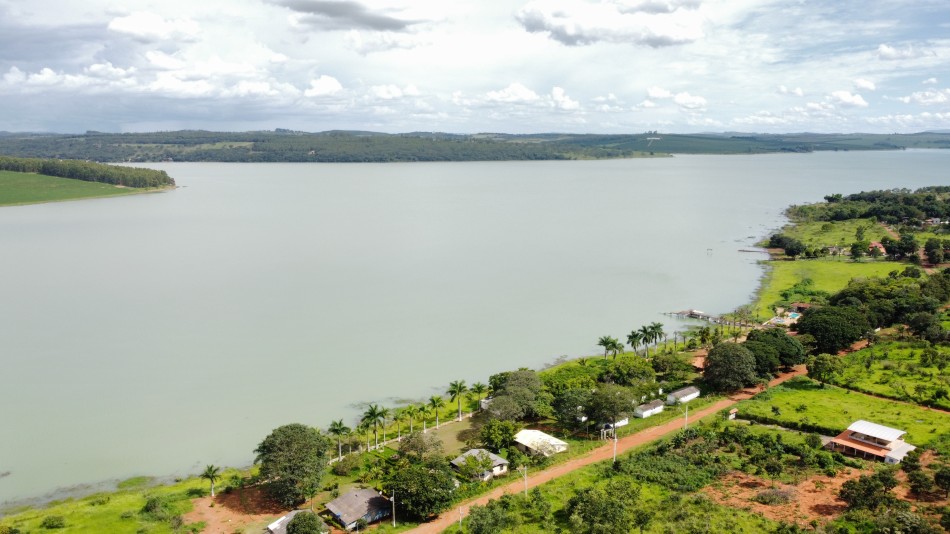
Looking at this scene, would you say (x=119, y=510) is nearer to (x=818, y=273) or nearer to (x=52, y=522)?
(x=52, y=522)

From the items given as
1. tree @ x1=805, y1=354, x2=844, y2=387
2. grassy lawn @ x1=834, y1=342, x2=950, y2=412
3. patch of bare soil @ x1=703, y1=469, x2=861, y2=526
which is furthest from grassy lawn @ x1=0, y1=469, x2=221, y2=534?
grassy lawn @ x1=834, y1=342, x2=950, y2=412

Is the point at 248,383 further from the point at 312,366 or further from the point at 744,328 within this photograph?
the point at 744,328

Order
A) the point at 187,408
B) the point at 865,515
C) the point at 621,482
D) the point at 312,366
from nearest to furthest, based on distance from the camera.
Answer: the point at 865,515 < the point at 621,482 < the point at 187,408 < the point at 312,366

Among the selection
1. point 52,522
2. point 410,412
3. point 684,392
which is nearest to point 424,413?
point 410,412

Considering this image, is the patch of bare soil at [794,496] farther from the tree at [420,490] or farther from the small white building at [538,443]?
the tree at [420,490]

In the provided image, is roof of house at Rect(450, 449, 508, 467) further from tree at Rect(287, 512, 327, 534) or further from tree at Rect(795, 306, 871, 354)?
tree at Rect(795, 306, 871, 354)

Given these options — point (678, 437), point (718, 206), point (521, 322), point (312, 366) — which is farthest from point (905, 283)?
point (718, 206)

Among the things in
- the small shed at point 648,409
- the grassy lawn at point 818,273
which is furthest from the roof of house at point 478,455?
the grassy lawn at point 818,273
